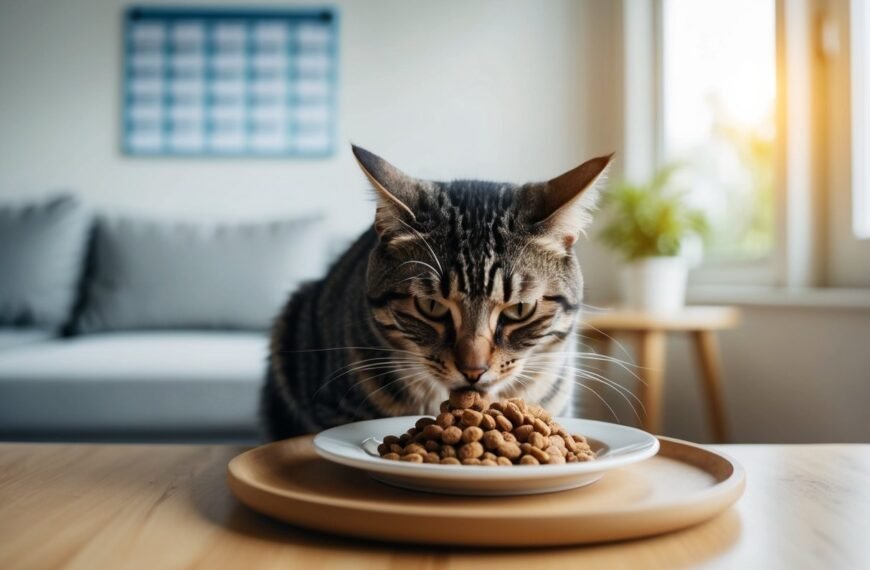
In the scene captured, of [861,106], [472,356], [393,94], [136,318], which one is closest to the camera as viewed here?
[472,356]

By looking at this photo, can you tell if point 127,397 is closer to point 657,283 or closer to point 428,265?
point 428,265

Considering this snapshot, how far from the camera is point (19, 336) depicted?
2291 mm

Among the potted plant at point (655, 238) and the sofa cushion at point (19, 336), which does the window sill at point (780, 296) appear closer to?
the potted plant at point (655, 238)

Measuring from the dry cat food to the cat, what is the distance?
148 mm

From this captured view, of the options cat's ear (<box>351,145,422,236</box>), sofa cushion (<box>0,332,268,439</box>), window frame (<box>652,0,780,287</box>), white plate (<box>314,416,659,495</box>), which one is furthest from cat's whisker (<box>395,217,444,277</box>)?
window frame (<box>652,0,780,287</box>)

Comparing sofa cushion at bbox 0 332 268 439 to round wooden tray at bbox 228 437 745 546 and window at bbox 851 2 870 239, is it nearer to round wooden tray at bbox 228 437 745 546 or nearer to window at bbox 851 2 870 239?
round wooden tray at bbox 228 437 745 546

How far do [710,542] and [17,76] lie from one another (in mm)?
3196

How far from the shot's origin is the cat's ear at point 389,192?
0.84 meters

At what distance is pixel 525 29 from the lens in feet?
9.48

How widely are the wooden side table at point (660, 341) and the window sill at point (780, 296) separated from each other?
4.1 inches

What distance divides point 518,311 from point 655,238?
4.72 ft

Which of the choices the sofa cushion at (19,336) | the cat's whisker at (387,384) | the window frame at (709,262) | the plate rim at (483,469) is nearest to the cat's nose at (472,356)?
the cat's whisker at (387,384)

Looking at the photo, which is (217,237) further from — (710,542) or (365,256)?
(710,542)

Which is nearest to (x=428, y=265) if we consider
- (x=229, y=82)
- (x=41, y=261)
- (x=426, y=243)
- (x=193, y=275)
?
(x=426, y=243)
